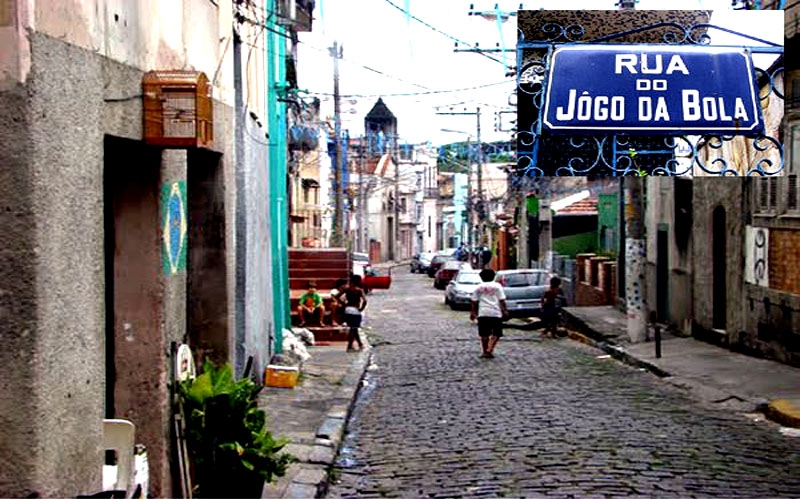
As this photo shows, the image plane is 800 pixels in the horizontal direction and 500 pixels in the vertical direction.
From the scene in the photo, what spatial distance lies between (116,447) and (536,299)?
24373 mm

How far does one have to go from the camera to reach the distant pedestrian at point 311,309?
2267cm

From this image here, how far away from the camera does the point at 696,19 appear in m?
13.2

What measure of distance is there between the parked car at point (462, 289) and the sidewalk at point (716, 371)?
38.3 ft

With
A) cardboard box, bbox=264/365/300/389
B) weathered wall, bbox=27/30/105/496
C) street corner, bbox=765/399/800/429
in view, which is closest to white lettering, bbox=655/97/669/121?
street corner, bbox=765/399/800/429

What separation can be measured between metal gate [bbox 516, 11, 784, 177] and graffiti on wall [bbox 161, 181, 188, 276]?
5.59m

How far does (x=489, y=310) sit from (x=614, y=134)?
6.86 metres

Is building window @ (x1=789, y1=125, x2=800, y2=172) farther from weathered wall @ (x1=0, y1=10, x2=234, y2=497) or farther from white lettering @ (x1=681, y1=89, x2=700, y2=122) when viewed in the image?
weathered wall @ (x1=0, y1=10, x2=234, y2=497)

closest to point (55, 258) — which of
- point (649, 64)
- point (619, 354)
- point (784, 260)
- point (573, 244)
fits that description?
point (649, 64)

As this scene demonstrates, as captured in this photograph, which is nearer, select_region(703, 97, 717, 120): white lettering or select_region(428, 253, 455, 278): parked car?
select_region(703, 97, 717, 120): white lettering

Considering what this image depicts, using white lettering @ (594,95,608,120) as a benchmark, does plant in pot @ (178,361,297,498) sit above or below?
below

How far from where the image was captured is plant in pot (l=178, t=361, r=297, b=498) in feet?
26.2

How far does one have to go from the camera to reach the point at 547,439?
11188 mm

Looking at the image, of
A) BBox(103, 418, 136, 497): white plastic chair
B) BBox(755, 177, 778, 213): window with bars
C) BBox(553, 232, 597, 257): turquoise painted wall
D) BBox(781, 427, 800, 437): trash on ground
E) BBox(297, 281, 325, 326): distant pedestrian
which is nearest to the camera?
BBox(103, 418, 136, 497): white plastic chair

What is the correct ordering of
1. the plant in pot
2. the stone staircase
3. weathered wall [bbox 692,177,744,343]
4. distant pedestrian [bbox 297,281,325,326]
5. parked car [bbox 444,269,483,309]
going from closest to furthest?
the plant in pot < weathered wall [bbox 692,177,744,343] < distant pedestrian [bbox 297,281,325,326] < the stone staircase < parked car [bbox 444,269,483,309]
